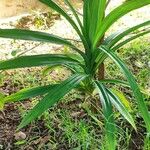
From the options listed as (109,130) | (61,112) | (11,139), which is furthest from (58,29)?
(109,130)

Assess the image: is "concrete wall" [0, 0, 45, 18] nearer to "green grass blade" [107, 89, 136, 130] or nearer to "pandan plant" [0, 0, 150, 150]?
"pandan plant" [0, 0, 150, 150]

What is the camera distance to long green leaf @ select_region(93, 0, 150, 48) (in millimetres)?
1713

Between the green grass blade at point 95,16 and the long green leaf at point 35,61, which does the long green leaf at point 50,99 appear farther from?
the green grass blade at point 95,16

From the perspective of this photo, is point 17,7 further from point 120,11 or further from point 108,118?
point 108,118

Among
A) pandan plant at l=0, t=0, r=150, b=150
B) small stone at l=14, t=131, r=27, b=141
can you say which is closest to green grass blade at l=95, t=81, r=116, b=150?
pandan plant at l=0, t=0, r=150, b=150

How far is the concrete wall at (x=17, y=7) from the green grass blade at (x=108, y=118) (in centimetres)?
249

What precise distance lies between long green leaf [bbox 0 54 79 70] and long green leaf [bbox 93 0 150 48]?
0.58 feet

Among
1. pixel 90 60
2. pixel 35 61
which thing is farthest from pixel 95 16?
pixel 35 61

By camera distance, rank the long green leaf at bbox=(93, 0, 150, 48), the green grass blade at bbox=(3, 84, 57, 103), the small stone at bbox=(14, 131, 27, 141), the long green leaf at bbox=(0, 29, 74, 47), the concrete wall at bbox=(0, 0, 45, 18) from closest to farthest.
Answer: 1. the long green leaf at bbox=(93, 0, 150, 48)
2. the long green leaf at bbox=(0, 29, 74, 47)
3. the green grass blade at bbox=(3, 84, 57, 103)
4. the small stone at bbox=(14, 131, 27, 141)
5. the concrete wall at bbox=(0, 0, 45, 18)

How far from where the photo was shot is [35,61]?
191 centimetres

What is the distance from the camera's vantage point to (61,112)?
230 cm

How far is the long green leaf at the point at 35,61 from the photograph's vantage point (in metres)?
1.86

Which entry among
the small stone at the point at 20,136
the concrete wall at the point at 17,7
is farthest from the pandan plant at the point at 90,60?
A: the concrete wall at the point at 17,7

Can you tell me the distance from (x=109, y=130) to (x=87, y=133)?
34 cm
